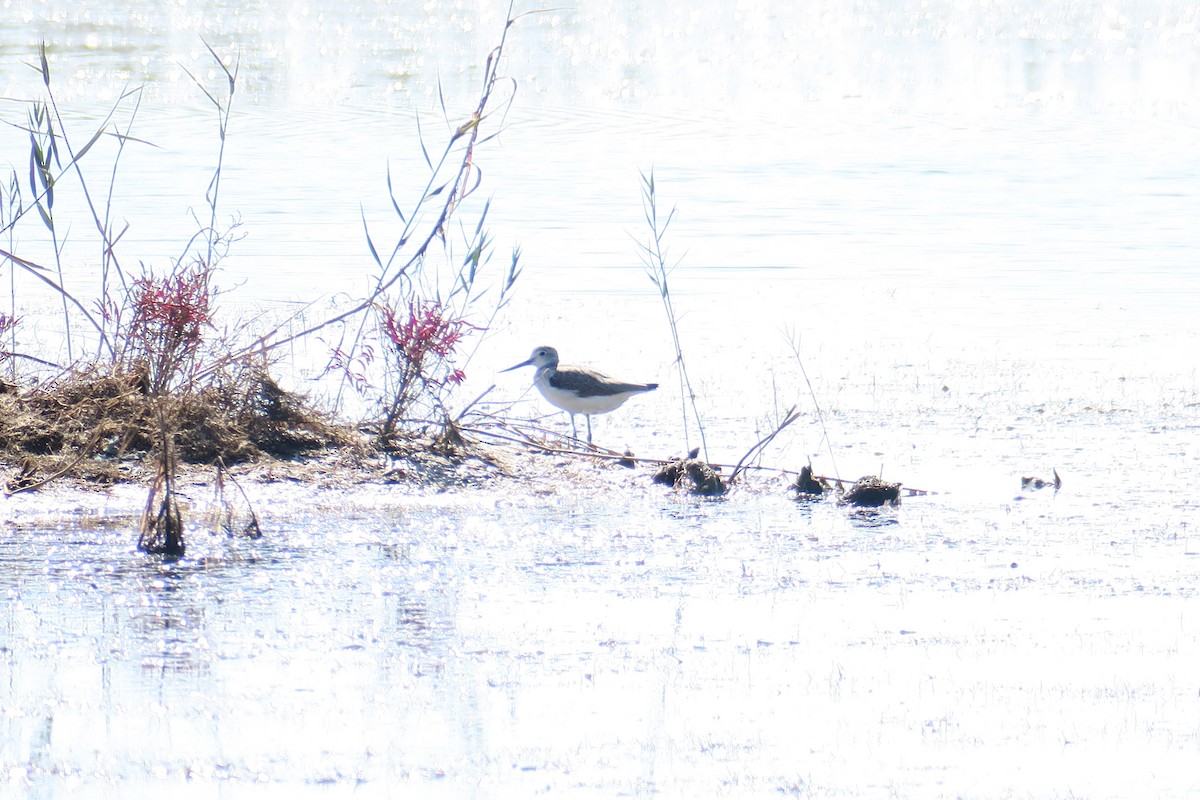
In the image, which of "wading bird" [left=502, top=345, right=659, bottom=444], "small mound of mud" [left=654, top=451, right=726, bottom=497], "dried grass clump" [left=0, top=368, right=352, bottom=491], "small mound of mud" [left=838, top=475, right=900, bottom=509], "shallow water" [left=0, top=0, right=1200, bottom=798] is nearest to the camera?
"shallow water" [left=0, top=0, right=1200, bottom=798]

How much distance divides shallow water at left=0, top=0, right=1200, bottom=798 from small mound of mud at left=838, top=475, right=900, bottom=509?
0.15m

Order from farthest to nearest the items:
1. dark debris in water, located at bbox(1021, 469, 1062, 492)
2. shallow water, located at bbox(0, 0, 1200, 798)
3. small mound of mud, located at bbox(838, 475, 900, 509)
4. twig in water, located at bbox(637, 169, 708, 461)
Answer: twig in water, located at bbox(637, 169, 708, 461) → dark debris in water, located at bbox(1021, 469, 1062, 492) → small mound of mud, located at bbox(838, 475, 900, 509) → shallow water, located at bbox(0, 0, 1200, 798)

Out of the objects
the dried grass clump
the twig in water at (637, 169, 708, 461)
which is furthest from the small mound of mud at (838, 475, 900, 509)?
the dried grass clump

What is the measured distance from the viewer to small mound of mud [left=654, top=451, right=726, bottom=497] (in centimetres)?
693

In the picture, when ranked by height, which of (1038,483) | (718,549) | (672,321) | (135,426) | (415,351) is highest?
(672,321)

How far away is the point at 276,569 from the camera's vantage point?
5680 mm

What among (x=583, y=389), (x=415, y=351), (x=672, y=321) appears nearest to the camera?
(x=672, y=321)

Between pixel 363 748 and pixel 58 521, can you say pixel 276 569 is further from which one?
pixel 363 748

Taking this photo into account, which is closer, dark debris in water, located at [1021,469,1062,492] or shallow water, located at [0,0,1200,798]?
shallow water, located at [0,0,1200,798]

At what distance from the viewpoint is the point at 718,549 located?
241 inches

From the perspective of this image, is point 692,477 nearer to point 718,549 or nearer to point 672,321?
point 672,321

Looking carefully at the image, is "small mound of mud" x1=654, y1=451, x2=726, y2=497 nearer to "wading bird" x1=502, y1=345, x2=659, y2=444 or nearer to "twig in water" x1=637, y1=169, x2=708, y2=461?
"twig in water" x1=637, y1=169, x2=708, y2=461

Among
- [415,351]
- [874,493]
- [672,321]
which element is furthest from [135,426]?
[874,493]

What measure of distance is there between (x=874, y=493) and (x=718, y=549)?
2.98ft
